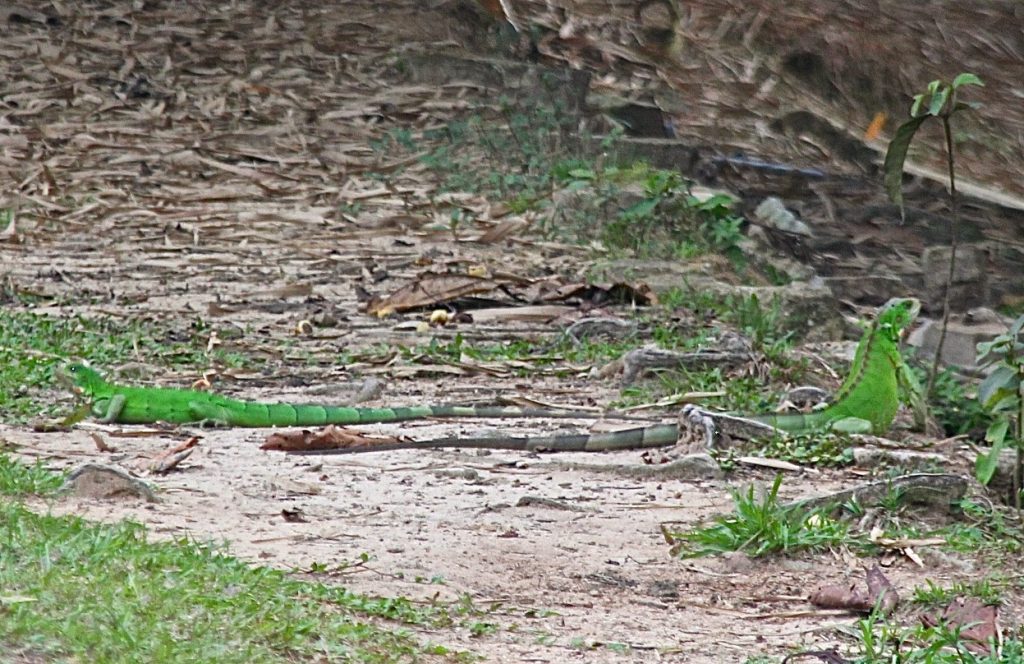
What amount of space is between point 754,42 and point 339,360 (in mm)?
6701

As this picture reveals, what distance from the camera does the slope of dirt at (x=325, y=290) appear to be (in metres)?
4.48

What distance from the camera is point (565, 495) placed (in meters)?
5.61

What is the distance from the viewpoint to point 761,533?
4.95 metres

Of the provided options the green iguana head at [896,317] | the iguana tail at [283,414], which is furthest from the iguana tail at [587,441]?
the green iguana head at [896,317]

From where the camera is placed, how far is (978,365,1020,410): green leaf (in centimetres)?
528

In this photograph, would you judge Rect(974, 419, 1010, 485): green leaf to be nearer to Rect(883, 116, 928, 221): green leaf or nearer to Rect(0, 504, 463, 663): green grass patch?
Rect(883, 116, 928, 221): green leaf

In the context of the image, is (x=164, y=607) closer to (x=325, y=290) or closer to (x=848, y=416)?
(x=848, y=416)

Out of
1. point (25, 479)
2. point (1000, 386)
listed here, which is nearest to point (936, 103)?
point (1000, 386)

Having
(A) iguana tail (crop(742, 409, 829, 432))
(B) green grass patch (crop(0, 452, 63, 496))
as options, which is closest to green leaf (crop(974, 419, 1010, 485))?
(A) iguana tail (crop(742, 409, 829, 432))

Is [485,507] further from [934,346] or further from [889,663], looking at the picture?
[934,346]

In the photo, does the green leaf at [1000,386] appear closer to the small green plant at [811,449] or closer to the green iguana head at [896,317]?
the small green plant at [811,449]

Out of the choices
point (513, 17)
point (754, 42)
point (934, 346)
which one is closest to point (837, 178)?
point (754, 42)

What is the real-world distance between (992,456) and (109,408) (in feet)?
11.8

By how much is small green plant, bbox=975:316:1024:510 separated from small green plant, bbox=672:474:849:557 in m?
0.64
